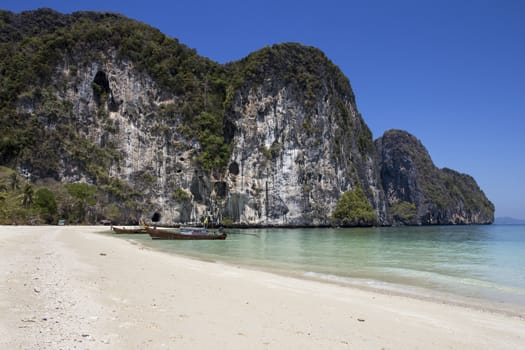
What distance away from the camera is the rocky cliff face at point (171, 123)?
60.7m

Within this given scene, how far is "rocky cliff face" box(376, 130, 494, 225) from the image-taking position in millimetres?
128125

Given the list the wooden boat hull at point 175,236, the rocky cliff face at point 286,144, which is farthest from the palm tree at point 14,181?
the rocky cliff face at point 286,144

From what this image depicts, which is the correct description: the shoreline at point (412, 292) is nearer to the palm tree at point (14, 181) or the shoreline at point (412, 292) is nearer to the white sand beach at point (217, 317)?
the white sand beach at point (217, 317)

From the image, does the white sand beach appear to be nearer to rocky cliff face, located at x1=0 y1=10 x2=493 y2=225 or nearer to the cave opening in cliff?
rocky cliff face, located at x1=0 y1=10 x2=493 y2=225

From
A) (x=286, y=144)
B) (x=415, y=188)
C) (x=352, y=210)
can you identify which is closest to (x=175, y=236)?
(x=286, y=144)

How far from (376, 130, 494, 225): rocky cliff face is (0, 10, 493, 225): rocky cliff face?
54.8 m

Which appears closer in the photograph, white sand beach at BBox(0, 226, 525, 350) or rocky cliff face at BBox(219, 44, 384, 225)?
white sand beach at BBox(0, 226, 525, 350)

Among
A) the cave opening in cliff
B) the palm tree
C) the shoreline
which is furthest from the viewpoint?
the cave opening in cliff

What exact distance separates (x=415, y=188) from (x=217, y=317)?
13379cm

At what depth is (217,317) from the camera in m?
6.50

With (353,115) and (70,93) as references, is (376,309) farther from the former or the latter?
(353,115)

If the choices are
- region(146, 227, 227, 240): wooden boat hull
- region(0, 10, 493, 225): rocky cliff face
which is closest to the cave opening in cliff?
region(0, 10, 493, 225): rocky cliff face

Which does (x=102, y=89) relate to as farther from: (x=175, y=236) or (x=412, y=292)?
(x=412, y=292)

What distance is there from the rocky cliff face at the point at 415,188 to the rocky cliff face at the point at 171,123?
54.8 meters
